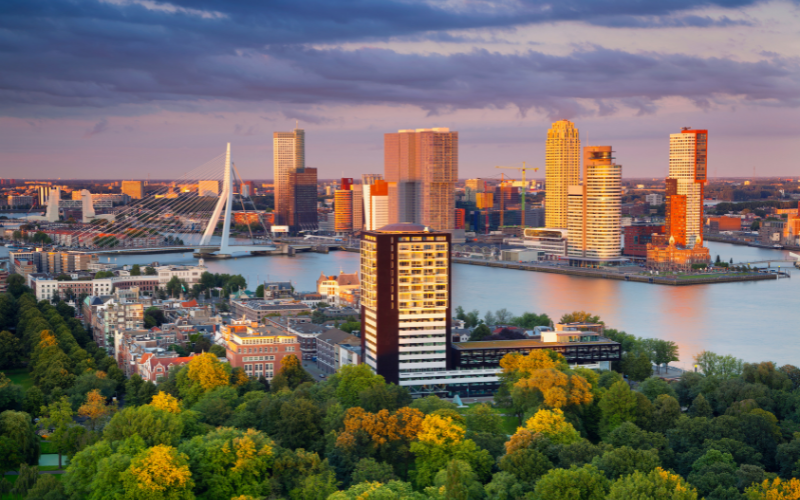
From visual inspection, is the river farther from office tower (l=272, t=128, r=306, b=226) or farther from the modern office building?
office tower (l=272, t=128, r=306, b=226)

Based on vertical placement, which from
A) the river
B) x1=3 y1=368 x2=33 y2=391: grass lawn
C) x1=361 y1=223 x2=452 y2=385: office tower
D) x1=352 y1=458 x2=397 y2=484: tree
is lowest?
x1=3 y1=368 x2=33 y2=391: grass lawn

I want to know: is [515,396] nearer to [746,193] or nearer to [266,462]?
[266,462]

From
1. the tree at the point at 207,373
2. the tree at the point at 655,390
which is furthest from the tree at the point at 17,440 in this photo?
the tree at the point at 655,390

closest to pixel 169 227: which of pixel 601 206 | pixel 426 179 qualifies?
pixel 426 179

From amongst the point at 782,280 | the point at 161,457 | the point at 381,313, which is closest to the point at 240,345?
the point at 381,313

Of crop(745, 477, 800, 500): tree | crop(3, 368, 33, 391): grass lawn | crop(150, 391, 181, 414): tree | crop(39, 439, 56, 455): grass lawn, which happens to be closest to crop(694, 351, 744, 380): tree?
crop(745, 477, 800, 500): tree

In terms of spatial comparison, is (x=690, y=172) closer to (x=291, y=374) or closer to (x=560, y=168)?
(x=560, y=168)
